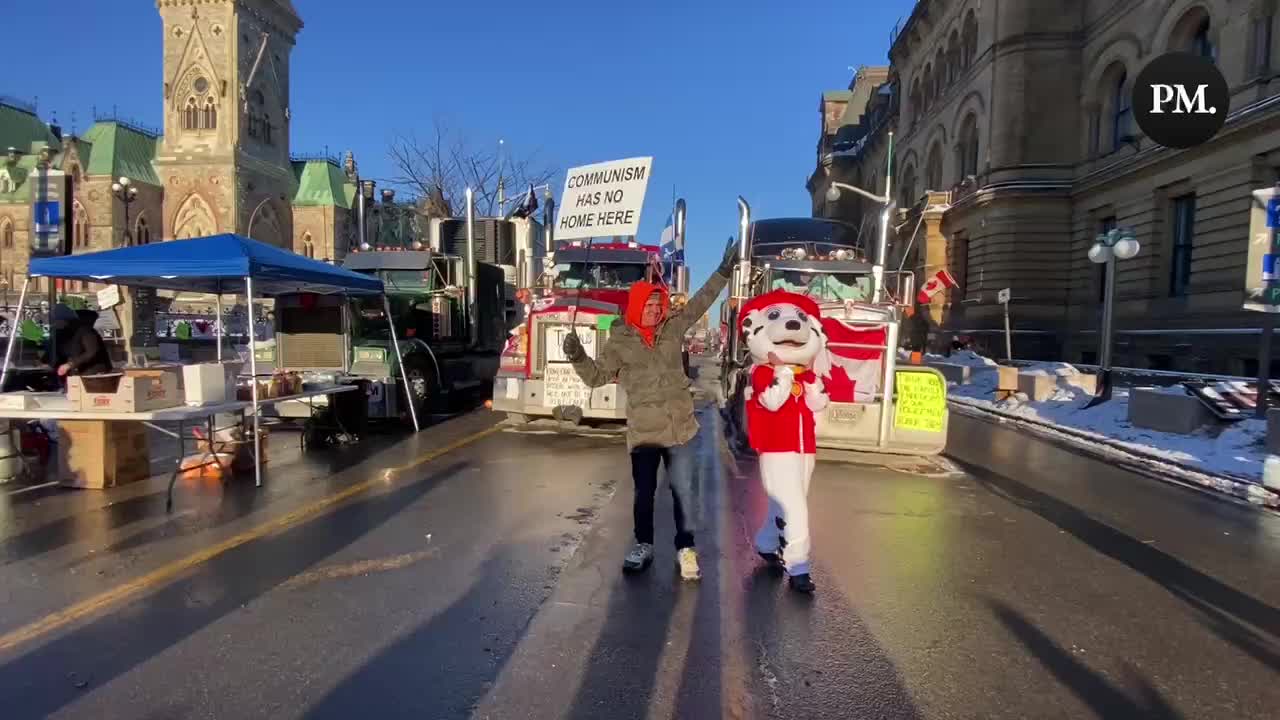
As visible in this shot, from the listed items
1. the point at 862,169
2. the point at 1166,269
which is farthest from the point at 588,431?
the point at 862,169

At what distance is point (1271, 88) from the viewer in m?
21.1

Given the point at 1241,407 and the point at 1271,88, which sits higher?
the point at 1271,88

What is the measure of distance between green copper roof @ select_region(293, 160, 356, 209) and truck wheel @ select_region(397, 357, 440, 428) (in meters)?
62.9

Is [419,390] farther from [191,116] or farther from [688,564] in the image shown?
[191,116]

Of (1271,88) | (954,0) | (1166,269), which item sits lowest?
(1166,269)

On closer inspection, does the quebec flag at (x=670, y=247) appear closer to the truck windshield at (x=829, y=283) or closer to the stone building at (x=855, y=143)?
the truck windshield at (x=829, y=283)

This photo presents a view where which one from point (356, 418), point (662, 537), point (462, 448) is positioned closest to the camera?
point (662, 537)

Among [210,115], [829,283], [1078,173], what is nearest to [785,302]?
[829,283]

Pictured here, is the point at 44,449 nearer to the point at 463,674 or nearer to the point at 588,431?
the point at 588,431

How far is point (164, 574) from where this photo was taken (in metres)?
4.99

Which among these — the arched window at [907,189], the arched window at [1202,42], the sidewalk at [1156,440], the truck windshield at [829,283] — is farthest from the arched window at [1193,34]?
the arched window at [907,189]

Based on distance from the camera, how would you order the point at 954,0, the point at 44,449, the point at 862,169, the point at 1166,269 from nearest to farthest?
the point at 44,449 → the point at 1166,269 → the point at 954,0 → the point at 862,169

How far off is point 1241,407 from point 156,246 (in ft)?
49.0

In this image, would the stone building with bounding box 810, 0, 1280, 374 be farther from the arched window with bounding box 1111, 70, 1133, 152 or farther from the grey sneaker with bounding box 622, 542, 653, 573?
the grey sneaker with bounding box 622, 542, 653, 573
